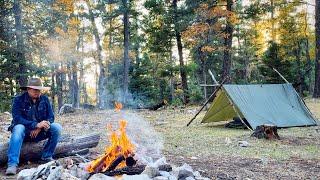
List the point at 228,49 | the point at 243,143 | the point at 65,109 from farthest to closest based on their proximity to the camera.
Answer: the point at 228,49
the point at 65,109
the point at 243,143

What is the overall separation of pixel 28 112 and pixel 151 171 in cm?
253

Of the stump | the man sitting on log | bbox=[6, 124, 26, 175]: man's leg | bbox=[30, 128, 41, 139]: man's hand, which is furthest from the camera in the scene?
the stump

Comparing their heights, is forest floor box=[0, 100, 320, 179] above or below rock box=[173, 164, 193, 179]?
below

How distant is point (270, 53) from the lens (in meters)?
26.8

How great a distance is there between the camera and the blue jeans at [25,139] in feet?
18.6

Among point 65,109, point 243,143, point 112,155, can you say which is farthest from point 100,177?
point 65,109

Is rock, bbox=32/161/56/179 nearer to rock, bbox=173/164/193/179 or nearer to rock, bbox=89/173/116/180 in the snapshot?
rock, bbox=89/173/116/180

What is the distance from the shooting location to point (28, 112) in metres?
6.13

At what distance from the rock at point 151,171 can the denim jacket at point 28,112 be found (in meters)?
2.20

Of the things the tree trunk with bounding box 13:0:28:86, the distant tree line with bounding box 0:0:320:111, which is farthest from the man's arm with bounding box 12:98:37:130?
the tree trunk with bounding box 13:0:28:86

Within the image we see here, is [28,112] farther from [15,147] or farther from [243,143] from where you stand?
[243,143]

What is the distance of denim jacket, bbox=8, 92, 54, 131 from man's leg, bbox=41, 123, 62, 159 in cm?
18

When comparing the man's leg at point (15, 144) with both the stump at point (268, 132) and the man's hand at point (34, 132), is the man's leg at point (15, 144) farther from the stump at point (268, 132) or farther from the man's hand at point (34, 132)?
the stump at point (268, 132)

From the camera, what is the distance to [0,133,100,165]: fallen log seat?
6.08 meters
